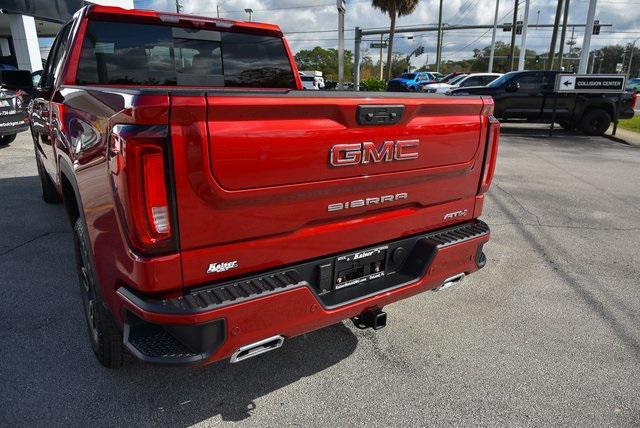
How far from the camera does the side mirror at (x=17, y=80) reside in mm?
4375

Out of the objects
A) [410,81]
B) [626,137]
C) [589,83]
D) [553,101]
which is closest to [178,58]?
[589,83]

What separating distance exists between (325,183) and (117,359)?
1587mm

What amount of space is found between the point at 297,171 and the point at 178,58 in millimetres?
2560

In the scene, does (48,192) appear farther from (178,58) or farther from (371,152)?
(371,152)

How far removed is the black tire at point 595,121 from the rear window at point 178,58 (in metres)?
13.2

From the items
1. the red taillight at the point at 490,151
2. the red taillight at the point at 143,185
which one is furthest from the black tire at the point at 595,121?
the red taillight at the point at 143,185

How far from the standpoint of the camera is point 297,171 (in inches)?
82.9

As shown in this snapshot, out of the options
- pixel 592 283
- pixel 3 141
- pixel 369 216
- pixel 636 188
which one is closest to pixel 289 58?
pixel 369 216

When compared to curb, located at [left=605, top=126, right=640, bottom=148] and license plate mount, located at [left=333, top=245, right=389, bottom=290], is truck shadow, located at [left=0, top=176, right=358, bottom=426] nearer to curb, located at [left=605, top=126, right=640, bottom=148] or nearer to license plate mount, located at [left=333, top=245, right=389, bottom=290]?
license plate mount, located at [left=333, top=245, right=389, bottom=290]

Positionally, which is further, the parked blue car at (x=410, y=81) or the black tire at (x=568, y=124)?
the parked blue car at (x=410, y=81)

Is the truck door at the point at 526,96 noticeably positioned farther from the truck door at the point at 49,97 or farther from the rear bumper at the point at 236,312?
the rear bumper at the point at 236,312

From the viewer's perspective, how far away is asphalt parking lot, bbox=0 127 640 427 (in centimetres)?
251

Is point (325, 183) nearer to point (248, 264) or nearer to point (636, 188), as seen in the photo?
point (248, 264)

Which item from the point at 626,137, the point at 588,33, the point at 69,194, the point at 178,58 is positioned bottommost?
the point at 626,137
